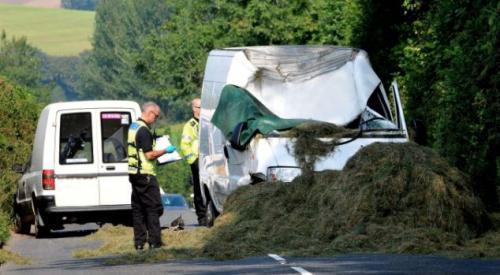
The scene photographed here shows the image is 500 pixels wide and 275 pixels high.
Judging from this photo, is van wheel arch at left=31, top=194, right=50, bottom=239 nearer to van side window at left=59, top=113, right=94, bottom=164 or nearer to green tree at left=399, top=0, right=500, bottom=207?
van side window at left=59, top=113, right=94, bottom=164

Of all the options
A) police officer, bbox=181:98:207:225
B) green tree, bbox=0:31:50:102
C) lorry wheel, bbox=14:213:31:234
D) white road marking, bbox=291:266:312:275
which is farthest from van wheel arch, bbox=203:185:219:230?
green tree, bbox=0:31:50:102

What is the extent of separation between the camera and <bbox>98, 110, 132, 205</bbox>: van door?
2586 centimetres

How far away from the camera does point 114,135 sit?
2620cm

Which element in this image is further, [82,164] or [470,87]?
[82,164]

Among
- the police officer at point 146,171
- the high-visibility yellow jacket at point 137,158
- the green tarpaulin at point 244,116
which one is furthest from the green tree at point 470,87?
the high-visibility yellow jacket at point 137,158

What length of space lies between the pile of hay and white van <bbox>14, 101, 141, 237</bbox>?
22.1 feet

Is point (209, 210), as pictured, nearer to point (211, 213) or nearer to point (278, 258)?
point (211, 213)

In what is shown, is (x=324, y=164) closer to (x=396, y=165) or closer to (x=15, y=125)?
(x=396, y=165)

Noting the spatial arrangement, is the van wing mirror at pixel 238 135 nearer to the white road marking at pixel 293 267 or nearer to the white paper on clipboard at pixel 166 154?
the white paper on clipboard at pixel 166 154

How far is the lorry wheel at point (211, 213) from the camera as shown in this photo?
23400mm

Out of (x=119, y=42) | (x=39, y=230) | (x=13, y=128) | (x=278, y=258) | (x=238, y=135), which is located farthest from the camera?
(x=119, y=42)

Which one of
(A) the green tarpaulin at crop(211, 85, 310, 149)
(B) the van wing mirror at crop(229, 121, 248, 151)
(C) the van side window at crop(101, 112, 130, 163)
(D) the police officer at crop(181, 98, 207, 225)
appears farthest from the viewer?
(C) the van side window at crop(101, 112, 130, 163)

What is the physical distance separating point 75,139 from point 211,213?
11.9 ft

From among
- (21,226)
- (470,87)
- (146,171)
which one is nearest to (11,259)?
(146,171)
